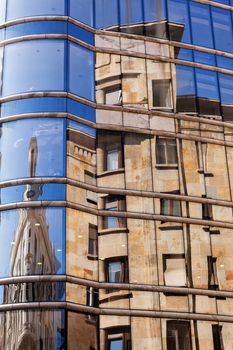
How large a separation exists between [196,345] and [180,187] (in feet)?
22.4

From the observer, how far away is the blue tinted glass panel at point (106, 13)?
30406 millimetres

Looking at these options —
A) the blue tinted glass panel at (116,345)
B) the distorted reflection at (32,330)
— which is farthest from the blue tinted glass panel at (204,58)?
the distorted reflection at (32,330)

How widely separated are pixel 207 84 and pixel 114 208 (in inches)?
327

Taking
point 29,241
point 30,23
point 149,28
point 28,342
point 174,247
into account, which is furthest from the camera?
point 149,28

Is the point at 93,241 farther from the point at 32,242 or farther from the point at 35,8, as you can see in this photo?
the point at 35,8

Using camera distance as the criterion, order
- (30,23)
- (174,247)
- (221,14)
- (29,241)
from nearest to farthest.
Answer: (29,241) < (174,247) < (30,23) < (221,14)

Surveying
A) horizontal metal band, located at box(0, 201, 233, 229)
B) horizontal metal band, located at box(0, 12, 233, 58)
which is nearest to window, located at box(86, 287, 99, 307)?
horizontal metal band, located at box(0, 201, 233, 229)

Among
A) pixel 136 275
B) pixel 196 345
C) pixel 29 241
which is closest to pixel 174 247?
pixel 136 275

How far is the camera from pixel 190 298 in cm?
2648

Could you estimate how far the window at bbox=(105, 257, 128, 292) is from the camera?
1021 inches

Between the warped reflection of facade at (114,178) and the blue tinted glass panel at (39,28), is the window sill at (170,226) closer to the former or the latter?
the warped reflection of facade at (114,178)

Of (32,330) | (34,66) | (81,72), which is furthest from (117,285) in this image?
(34,66)

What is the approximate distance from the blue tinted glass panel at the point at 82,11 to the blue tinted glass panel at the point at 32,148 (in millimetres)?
5601

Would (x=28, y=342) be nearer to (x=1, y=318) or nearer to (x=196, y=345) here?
(x=1, y=318)
